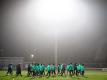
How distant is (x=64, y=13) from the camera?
1070 cm

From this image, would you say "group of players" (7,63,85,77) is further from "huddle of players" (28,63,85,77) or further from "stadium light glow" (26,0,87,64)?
"stadium light glow" (26,0,87,64)

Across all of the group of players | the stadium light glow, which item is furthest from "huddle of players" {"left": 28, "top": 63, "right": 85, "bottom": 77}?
the stadium light glow

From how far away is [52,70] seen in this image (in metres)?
11.3

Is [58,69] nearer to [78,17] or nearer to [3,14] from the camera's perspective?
[78,17]

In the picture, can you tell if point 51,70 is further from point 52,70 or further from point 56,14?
point 56,14

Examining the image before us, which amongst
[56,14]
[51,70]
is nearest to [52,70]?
[51,70]

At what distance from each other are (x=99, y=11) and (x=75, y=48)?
536cm

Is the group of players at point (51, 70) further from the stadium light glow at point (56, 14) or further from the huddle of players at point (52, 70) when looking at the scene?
the stadium light glow at point (56, 14)

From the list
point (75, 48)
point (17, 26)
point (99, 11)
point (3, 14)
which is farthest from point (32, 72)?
point (75, 48)

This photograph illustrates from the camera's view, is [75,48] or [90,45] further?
[75,48]

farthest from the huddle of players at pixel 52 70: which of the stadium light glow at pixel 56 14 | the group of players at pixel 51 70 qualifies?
the stadium light glow at pixel 56 14

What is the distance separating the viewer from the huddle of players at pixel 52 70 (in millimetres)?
11062

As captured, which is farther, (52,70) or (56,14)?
(52,70)

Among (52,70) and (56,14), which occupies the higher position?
(56,14)
